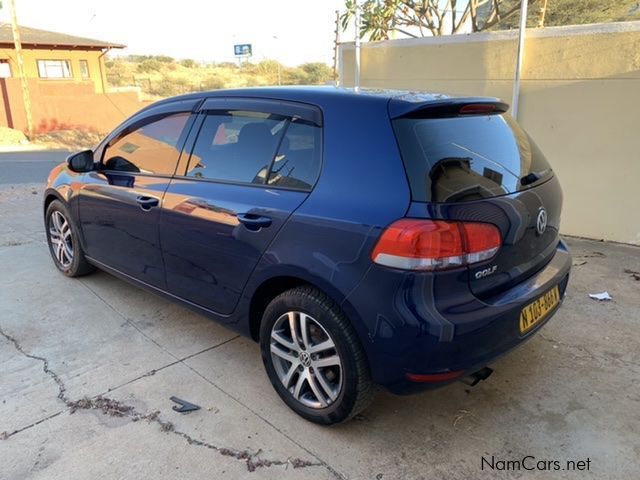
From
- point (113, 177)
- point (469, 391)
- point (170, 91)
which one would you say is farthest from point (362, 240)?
point (170, 91)

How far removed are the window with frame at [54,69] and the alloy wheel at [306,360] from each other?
98.8 feet

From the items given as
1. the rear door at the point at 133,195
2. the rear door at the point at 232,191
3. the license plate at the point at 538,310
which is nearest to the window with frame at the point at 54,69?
the rear door at the point at 133,195

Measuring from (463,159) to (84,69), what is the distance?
31552 mm

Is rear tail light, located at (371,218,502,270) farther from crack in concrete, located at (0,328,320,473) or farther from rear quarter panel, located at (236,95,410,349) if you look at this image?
crack in concrete, located at (0,328,320,473)

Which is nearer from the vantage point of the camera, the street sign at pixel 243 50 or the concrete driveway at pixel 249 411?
the concrete driveway at pixel 249 411

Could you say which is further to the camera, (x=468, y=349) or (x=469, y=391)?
(x=469, y=391)

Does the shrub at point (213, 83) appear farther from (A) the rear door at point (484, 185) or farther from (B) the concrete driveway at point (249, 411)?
(A) the rear door at point (484, 185)

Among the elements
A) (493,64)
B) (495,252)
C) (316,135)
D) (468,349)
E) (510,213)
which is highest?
(493,64)

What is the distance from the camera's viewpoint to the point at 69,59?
28.3 meters

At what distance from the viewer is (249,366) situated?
10.3 ft

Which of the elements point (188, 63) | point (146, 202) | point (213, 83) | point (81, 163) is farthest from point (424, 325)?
point (188, 63)

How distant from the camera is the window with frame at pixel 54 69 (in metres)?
27.3

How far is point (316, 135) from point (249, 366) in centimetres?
151

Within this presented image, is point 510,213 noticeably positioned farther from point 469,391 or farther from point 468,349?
point 469,391
